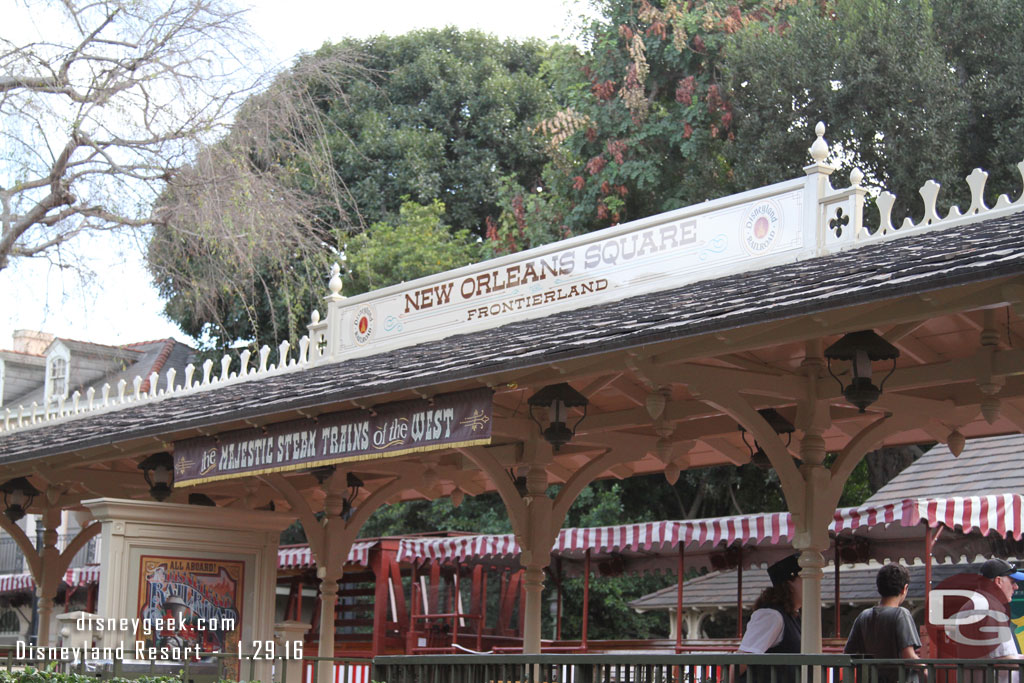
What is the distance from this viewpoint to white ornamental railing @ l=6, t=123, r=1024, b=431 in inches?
368

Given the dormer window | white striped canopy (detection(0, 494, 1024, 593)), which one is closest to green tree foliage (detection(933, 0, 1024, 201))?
white striped canopy (detection(0, 494, 1024, 593))

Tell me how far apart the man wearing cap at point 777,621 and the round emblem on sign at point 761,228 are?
316 centimetres

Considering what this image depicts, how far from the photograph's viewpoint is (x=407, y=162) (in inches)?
1293

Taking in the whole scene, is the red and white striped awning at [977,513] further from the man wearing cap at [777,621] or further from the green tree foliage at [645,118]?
the green tree foliage at [645,118]

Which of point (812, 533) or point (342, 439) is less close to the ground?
point (342, 439)

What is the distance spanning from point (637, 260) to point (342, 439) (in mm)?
2872

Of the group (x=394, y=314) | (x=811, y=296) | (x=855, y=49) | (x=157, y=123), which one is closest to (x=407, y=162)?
(x=855, y=49)

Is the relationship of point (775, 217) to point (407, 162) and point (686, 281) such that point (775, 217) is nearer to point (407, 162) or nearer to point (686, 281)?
point (686, 281)

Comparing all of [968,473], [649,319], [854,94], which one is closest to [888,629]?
[649,319]

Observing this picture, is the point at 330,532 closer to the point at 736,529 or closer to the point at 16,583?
the point at 736,529

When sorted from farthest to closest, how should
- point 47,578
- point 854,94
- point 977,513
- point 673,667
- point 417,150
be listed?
1. point 417,150
2. point 854,94
3. point 47,578
4. point 977,513
5. point 673,667

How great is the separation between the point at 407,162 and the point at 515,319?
21.9 m

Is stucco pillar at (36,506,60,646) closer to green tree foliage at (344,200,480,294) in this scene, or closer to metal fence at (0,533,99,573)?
green tree foliage at (344,200,480,294)

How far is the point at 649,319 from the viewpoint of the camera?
26.0 feet
